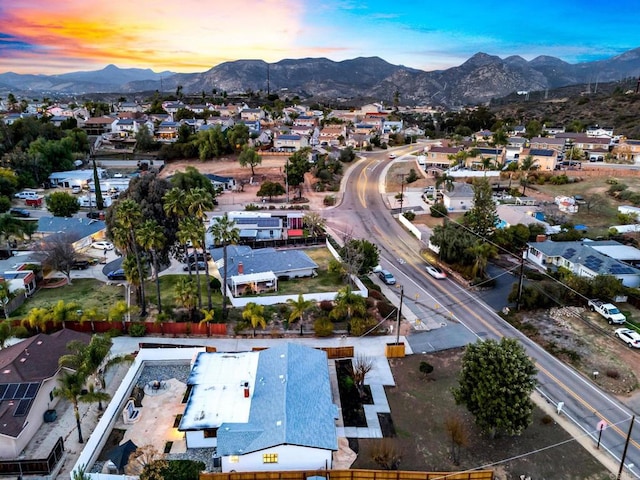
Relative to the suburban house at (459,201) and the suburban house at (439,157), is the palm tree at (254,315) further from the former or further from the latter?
the suburban house at (439,157)

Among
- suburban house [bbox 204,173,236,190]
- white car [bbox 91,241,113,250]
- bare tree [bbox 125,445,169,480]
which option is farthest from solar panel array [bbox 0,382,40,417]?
suburban house [bbox 204,173,236,190]

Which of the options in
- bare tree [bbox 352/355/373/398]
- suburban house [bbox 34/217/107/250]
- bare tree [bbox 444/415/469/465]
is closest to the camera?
bare tree [bbox 444/415/469/465]

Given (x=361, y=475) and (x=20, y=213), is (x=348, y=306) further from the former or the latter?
(x=20, y=213)

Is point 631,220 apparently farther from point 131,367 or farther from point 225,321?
point 131,367

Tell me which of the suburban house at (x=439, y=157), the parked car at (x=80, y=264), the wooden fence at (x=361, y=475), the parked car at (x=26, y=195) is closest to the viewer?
the wooden fence at (x=361, y=475)

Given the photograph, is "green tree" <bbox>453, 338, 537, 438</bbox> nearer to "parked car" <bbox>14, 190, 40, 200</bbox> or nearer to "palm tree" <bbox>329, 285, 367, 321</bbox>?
"palm tree" <bbox>329, 285, 367, 321</bbox>

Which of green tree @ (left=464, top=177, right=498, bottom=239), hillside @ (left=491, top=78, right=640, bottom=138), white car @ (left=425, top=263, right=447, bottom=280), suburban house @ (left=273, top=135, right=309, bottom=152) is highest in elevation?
hillside @ (left=491, top=78, right=640, bottom=138)

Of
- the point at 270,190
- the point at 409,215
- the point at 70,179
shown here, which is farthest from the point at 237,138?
the point at 409,215

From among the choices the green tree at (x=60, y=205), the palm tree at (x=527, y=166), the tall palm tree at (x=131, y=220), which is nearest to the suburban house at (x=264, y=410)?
the tall palm tree at (x=131, y=220)
